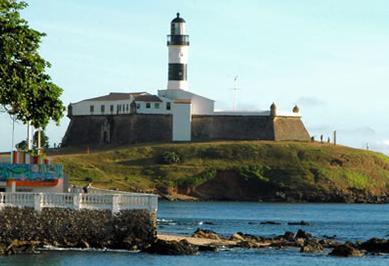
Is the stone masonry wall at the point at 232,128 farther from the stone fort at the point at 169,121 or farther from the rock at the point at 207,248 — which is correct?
the rock at the point at 207,248

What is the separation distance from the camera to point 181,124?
621 ft

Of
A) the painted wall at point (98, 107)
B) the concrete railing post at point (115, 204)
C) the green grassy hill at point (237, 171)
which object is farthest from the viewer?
the painted wall at point (98, 107)

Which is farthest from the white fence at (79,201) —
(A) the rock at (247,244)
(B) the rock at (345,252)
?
(B) the rock at (345,252)

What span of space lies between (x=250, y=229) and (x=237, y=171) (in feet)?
257

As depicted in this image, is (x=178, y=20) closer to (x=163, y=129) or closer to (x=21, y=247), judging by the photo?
(x=163, y=129)

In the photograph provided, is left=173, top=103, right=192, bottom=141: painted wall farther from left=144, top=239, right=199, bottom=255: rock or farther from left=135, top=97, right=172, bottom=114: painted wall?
left=144, top=239, right=199, bottom=255: rock

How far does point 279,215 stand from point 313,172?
156 feet

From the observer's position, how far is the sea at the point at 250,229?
57.3 metres

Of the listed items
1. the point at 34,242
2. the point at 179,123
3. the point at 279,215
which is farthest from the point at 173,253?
the point at 179,123

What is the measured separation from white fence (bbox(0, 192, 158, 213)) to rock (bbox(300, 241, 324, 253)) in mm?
11958

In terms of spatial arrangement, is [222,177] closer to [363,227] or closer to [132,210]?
[363,227]

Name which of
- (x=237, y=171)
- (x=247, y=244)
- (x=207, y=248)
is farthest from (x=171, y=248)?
(x=237, y=171)

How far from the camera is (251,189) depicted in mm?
178000

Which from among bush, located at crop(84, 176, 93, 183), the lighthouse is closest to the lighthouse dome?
the lighthouse
